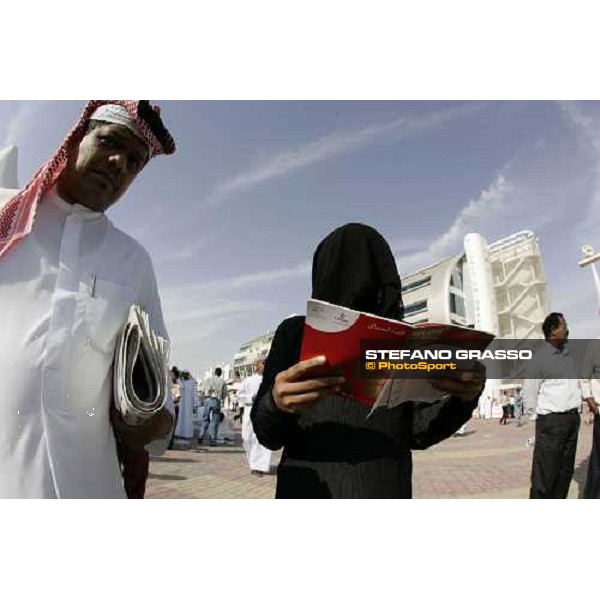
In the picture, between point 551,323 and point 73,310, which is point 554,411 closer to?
point 551,323

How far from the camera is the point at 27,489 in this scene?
4.66 ft

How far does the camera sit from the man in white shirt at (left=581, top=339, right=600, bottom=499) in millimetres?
3975

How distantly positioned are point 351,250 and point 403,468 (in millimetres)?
696

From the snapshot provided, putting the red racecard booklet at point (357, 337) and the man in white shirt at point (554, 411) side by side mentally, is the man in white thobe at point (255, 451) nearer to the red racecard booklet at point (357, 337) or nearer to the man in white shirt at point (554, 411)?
the man in white shirt at point (554, 411)

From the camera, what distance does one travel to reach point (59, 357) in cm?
144

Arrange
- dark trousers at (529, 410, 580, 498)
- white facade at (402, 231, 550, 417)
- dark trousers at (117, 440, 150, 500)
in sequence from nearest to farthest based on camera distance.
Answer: dark trousers at (117, 440, 150, 500), dark trousers at (529, 410, 580, 498), white facade at (402, 231, 550, 417)

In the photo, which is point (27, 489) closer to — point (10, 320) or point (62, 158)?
point (10, 320)

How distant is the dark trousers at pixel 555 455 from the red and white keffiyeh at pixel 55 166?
366cm

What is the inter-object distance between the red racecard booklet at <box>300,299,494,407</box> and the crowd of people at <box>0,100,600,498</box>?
2.1 inches

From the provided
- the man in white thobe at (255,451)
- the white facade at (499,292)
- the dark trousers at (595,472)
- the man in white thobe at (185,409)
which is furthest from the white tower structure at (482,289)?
the dark trousers at (595,472)

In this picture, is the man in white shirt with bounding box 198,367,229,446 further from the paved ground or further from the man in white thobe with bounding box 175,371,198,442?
the paved ground

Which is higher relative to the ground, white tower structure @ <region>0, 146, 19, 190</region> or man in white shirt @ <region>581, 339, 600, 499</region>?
white tower structure @ <region>0, 146, 19, 190</region>

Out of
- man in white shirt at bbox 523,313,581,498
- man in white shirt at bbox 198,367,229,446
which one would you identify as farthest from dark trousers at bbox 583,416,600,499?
man in white shirt at bbox 198,367,229,446

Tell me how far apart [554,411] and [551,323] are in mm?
704
